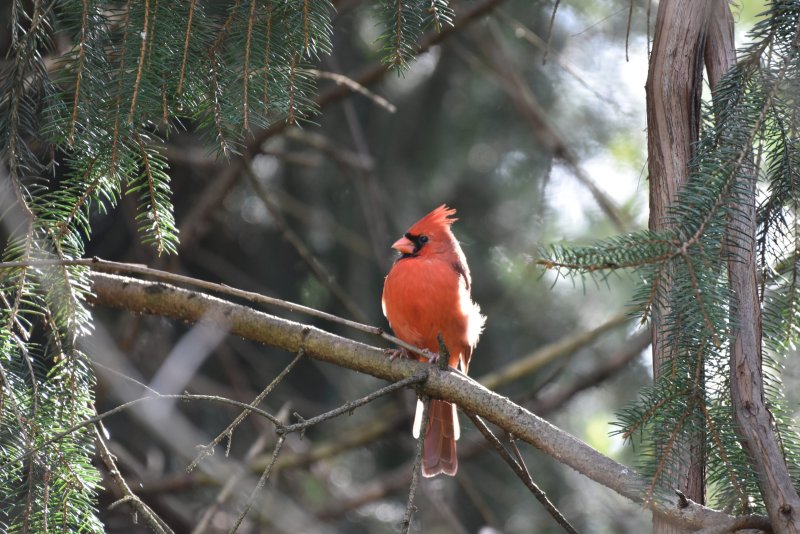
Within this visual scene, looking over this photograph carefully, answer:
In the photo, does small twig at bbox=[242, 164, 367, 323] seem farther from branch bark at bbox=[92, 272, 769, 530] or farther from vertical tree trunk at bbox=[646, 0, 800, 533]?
vertical tree trunk at bbox=[646, 0, 800, 533]

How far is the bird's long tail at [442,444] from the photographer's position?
11.8ft

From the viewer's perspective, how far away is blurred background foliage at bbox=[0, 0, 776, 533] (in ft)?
14.1

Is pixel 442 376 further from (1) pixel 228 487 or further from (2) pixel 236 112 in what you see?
(1) pixel 228 487

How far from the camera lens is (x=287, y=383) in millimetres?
4781

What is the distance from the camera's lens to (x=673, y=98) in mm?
2084

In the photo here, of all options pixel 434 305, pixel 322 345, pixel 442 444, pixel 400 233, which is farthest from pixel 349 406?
pixel 400 233

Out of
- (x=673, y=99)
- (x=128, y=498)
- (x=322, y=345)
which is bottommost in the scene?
(x=128, y=498)

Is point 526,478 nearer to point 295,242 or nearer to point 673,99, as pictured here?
point 673,99

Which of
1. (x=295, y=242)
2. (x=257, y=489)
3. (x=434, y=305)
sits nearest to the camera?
(x=257, y=489)

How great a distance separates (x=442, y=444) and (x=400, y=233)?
52.8 inches

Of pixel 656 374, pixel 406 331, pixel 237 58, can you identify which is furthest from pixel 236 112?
pixel 406 331

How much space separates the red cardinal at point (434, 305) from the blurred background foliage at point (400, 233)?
1.80ft

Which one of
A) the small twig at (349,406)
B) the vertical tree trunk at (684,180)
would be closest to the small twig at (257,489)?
the small twig at (349,406)

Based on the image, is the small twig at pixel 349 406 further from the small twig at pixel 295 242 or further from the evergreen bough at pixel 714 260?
the small twig at pixel 295 242
